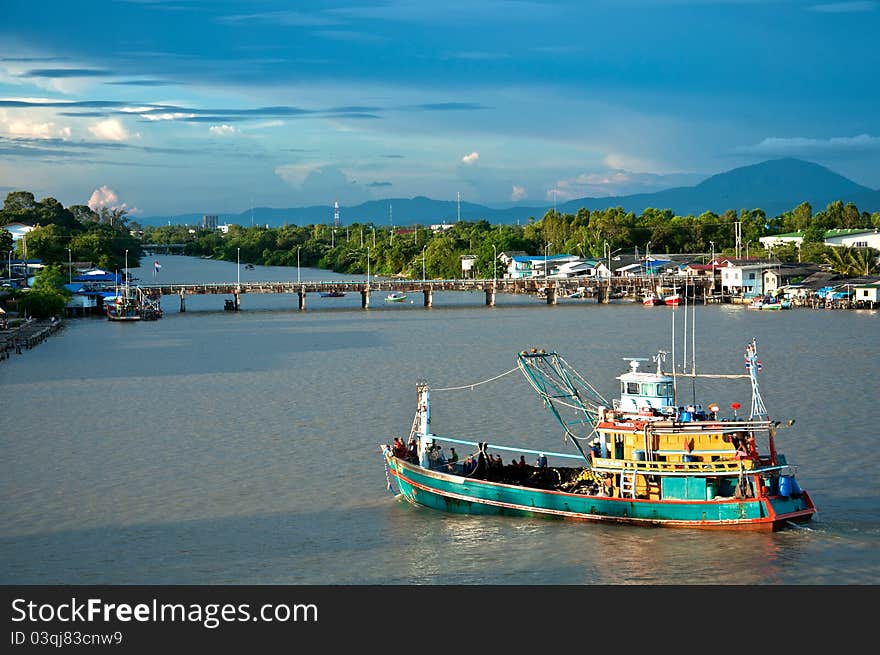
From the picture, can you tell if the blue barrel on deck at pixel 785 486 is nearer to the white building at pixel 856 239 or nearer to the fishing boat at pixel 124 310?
the fishing boat at pixel 124 310

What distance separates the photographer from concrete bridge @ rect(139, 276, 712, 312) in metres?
82.5

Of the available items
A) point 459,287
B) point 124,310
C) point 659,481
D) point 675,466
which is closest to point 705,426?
point 675,466

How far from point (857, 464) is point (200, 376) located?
2654cm

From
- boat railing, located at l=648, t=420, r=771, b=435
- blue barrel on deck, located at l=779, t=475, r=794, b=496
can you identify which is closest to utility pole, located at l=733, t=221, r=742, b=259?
blue barrel on deck, located at l=779, t=475, r=794, b=496

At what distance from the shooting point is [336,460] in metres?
27.4

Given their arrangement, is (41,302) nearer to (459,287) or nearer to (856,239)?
(459,287)

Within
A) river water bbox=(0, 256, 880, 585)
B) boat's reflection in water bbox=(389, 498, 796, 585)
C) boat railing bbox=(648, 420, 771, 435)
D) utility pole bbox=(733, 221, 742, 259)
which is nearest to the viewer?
boat's reflection in water bbox=(389, 498, 796, 585)

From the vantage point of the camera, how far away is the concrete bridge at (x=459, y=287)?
8250 cm

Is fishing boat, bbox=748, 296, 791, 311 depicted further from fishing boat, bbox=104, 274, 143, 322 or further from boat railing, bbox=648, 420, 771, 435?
boat railing, bbox=648, 420, 771, 435

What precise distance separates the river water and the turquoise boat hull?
0.24 m

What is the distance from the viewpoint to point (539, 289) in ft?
301

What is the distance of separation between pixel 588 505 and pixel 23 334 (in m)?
44.6
